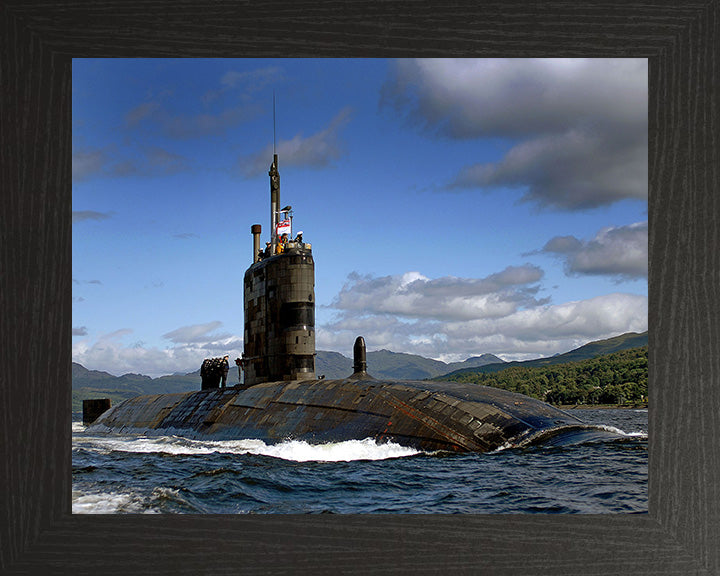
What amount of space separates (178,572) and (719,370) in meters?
3.71

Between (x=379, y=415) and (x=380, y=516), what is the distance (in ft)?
35.0

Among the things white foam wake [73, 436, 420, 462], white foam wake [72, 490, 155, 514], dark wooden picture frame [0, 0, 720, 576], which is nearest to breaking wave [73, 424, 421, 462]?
white foam wake [73, 436, 420, 462]

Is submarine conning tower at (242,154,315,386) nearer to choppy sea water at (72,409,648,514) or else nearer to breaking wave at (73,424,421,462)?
breaking wave at (73,424,421,462)

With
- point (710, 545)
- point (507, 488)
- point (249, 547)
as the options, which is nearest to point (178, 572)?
point (249, 547)

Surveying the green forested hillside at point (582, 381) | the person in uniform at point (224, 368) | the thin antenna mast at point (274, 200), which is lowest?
the green forested hillside at point (582, 381)

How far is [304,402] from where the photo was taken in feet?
59.9

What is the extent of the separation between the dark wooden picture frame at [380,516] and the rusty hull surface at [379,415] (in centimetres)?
836

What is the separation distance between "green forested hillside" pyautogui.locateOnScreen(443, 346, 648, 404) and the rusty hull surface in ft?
106

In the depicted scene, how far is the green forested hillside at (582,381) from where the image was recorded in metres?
56.3

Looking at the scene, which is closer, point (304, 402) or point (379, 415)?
point (379, 415)

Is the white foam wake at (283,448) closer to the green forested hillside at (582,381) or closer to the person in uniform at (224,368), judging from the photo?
the person in uniform at (224,368)

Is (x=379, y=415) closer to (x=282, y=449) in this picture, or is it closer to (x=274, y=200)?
(x=282, y=449)

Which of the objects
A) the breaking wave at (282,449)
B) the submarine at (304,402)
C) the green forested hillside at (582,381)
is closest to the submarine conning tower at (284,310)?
the submarine at (304,402)

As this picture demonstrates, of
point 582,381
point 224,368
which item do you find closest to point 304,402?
point 224,368
